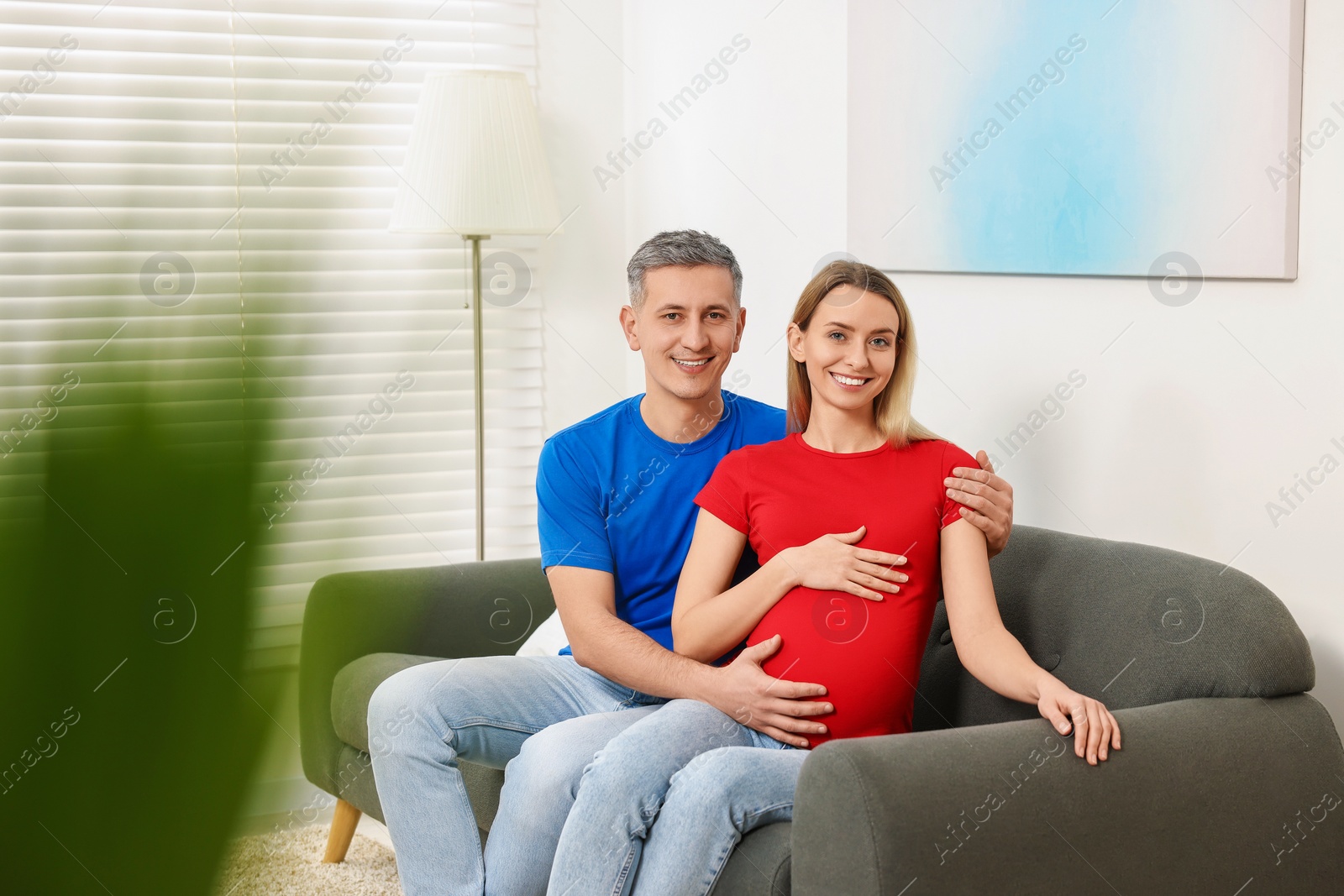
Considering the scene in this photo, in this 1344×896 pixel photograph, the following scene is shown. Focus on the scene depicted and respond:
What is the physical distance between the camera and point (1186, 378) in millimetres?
1760

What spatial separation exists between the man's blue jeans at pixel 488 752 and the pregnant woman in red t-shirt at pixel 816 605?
0.14 m

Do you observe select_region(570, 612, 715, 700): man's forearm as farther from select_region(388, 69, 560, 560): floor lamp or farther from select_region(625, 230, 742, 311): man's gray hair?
select_region(388, 69, 560, 560): floor lamp

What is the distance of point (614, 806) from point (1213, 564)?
0.85 metres

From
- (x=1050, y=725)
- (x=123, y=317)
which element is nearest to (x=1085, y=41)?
(x=1050, y=725)

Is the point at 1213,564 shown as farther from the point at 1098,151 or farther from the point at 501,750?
the point at 501,750

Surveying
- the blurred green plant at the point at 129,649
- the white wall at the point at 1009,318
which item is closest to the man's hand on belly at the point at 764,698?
the white wall at the point at 1009,318

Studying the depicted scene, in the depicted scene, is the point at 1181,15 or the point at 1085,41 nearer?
the point at 1181,15

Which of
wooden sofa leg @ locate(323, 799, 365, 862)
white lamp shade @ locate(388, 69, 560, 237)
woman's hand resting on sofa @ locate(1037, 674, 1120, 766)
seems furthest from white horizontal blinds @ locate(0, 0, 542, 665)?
white lamp shade @ locate(388, 69, 560, 237)

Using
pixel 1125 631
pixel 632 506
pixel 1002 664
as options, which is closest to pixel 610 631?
pixel 632 506

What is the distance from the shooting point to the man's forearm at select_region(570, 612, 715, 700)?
5.76 ft

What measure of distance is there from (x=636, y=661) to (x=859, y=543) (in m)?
0.40

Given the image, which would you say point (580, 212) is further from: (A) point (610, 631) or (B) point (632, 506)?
(A) point (610, 631)

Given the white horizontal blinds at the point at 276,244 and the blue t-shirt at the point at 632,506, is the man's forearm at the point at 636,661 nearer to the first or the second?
the blue t-shirt at the point at 632,506

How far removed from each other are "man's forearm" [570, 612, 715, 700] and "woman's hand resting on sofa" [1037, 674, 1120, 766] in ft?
1.71
